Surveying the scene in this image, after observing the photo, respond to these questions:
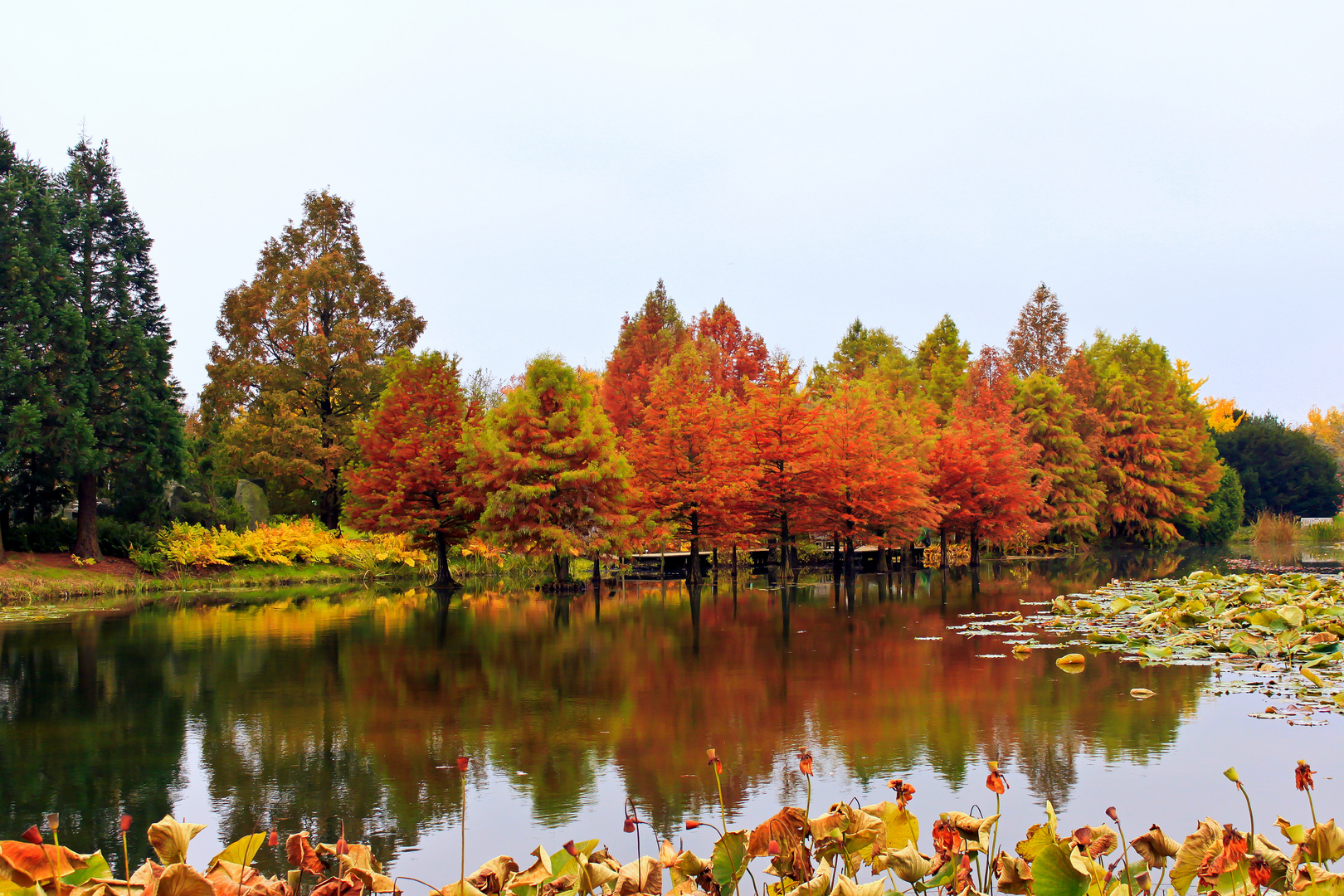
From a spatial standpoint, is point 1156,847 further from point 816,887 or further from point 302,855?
point 302,855

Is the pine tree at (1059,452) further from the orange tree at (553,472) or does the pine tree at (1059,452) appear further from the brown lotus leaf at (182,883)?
the brown lotus leaf at (182,883)

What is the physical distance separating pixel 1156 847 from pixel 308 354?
3656cm

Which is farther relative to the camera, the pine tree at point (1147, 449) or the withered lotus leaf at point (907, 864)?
the pine tree at point (1147, 449)

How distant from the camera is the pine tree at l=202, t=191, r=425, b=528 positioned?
118 feet

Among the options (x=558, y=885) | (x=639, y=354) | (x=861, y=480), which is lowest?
(x=558, y=885)

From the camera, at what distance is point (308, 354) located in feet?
120

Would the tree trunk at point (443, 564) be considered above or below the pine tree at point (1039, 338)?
below

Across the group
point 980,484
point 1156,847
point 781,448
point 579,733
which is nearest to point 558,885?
point 1156,847

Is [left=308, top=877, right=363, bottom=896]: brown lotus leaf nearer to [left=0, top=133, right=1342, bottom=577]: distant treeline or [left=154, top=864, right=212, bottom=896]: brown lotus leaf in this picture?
→ [left=154, top=864, right=212, bottom=896]: brown lotus leaf

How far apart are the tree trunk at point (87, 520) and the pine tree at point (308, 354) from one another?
22.8ft

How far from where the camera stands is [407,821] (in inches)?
251

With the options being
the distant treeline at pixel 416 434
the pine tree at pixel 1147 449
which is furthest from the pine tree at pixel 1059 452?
the pine tree at pixel 1147 449

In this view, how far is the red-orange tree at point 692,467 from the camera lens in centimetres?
2522

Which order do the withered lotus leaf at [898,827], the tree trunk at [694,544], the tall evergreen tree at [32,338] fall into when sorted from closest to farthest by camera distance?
1. the withered lotus leaf at [898,827]
2. the tree trunk at [694,544]
3. the tall evergreen tree at [32,338]
